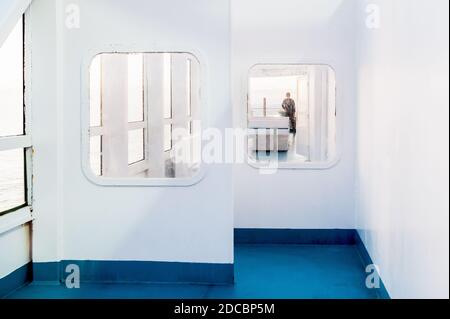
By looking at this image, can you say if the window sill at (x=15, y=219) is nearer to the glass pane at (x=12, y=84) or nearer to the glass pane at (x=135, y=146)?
the glass pane at (x=12, y=84)

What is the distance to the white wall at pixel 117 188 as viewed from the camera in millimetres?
4133

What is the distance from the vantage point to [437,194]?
7.92ft

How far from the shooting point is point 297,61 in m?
5.61

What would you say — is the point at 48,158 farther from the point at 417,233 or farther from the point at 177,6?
the point at 417,233

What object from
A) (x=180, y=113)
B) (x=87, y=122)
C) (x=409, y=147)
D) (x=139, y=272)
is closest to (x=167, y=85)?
(x=180, y=113)

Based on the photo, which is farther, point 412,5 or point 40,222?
point 40,222

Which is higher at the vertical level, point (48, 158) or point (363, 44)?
point (363, 44)

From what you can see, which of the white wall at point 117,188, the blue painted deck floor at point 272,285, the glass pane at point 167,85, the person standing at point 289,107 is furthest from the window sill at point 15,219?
the person standing at point 289,107

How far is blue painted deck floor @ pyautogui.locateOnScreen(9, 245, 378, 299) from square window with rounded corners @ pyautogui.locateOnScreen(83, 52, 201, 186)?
2.76 ft

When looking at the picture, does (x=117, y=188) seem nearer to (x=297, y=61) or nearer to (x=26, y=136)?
(x=26, y=136)

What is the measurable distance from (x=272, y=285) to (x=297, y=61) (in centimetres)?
247

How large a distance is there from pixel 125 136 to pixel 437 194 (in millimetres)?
3609
